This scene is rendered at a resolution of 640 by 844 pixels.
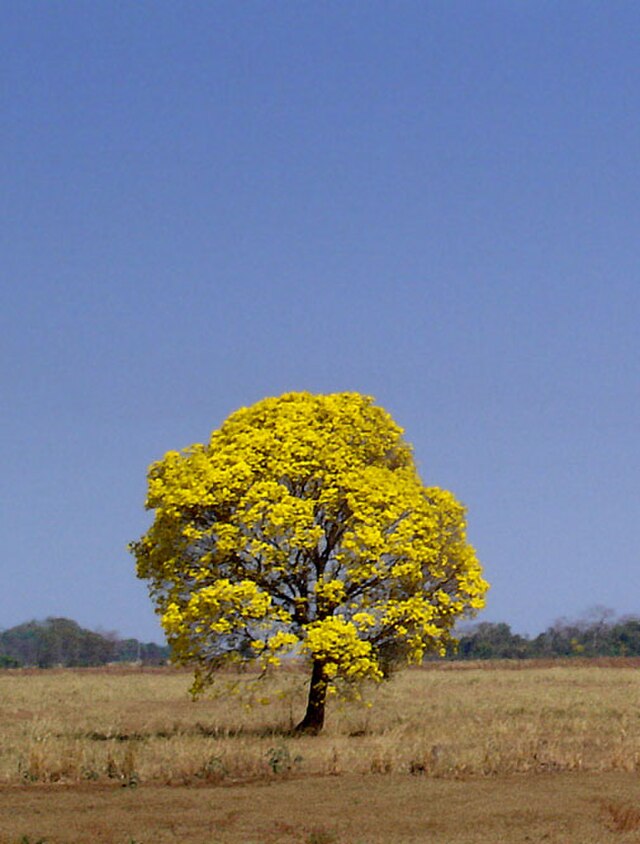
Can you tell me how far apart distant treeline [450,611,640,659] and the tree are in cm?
10375

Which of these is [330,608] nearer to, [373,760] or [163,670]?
[373,760]

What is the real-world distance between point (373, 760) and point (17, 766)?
6.25 meters

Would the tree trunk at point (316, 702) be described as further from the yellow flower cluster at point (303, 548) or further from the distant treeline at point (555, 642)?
the distant treeline at point (555, 642)

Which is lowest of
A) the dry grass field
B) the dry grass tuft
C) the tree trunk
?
the dry grass tuft

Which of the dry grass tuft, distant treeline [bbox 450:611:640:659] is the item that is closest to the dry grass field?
the dry grass tuft

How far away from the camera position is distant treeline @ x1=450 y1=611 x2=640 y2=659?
146 metres

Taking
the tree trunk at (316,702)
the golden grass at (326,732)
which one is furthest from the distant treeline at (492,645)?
the tree trunk at (316,702)

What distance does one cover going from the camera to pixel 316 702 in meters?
30.6

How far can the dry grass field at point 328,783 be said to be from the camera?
16.3 metres

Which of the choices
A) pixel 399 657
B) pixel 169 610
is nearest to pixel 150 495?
pixel 169 610

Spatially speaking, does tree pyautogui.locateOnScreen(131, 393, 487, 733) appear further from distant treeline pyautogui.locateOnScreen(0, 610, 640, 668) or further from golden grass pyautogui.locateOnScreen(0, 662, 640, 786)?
distant treeline pyautogui.locateOnScreen(0, 610, 640, 668)

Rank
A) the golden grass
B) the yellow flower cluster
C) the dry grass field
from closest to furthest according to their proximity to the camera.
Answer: the dry grass field, the golden grass, the yellow flower cluster

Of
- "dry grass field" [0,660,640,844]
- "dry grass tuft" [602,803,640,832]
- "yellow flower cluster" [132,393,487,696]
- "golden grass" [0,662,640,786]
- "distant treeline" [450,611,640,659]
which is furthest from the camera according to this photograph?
"distant treeline" [450,611,640,659]

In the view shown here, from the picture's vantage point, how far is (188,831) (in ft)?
53.1
